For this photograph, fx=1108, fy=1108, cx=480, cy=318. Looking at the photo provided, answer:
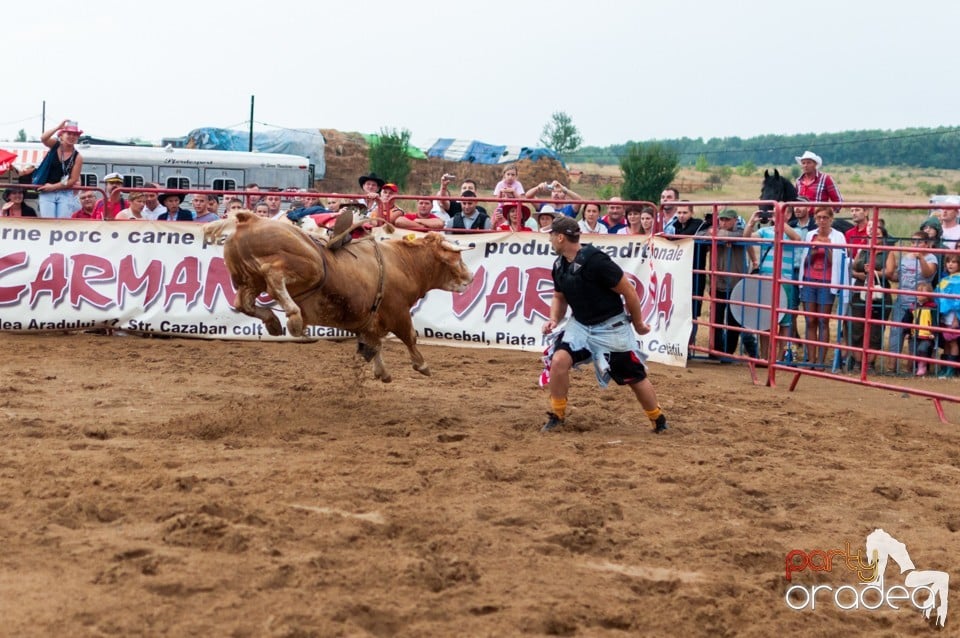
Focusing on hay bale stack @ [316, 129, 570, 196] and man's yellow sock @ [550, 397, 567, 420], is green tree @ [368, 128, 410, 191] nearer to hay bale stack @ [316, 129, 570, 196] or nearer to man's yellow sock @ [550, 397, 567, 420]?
hay bale stack @ [316, 129, 570, 196]

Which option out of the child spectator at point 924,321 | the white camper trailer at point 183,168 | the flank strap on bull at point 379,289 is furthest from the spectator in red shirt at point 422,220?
the white camper trailer at point 183,168

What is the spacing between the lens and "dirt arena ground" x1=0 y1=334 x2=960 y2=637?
13.7 feet

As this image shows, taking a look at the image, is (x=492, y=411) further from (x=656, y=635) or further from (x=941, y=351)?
(x=941, y=351)

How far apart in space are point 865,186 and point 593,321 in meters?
63.3

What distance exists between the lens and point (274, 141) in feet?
120

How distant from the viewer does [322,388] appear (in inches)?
354

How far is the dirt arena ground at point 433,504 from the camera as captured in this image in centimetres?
419

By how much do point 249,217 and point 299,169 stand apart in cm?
1911

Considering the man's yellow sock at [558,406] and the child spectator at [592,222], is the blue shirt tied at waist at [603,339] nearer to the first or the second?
the man's yellow sock at [558,406]

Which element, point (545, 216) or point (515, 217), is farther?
point (545, 216)

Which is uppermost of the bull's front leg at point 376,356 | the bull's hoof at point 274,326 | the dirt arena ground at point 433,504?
the bull's hoof at point 274,326

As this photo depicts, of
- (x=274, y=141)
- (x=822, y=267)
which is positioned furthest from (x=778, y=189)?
(x=274, y=141)
